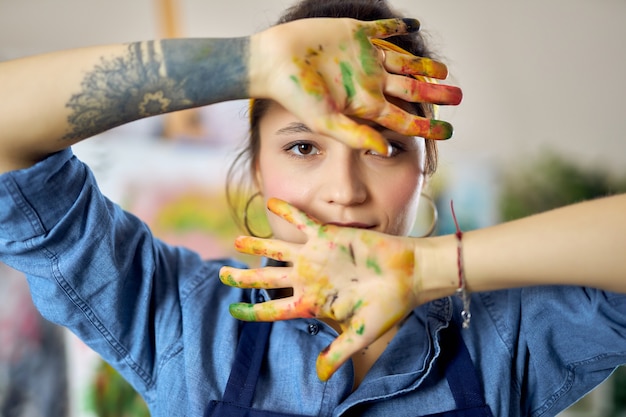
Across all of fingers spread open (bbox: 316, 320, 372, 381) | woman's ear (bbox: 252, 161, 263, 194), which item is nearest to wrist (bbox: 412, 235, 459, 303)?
fingers spread open (bbox: 316, 320, 372, 381)

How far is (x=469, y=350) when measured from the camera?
3.54 ft

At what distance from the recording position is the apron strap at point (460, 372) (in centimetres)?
102

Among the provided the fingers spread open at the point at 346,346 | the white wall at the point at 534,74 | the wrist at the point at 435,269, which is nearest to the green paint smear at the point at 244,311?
the fingers spread open at the point at 346,346

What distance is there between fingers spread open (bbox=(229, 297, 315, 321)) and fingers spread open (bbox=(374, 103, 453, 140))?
29 centimetres

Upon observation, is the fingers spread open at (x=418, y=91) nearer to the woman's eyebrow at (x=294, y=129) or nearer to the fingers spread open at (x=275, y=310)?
the woman's eyebrow at (x=294, y=129)

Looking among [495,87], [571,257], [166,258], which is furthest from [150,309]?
[495,87]

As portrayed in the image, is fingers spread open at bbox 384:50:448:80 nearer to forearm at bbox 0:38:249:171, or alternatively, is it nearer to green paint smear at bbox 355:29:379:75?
green paint smear at bbox 355:29:379:75

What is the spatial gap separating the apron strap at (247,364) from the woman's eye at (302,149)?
31cm

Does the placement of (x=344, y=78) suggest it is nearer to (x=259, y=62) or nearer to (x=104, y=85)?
(x=259, y=62)

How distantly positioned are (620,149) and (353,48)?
204 centimetres

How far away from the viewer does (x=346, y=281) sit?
88cm

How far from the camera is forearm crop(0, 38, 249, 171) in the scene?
2.64ft

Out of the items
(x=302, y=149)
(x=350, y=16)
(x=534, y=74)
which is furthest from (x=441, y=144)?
(x=302, y=149)

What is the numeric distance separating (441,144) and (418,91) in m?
1.32
